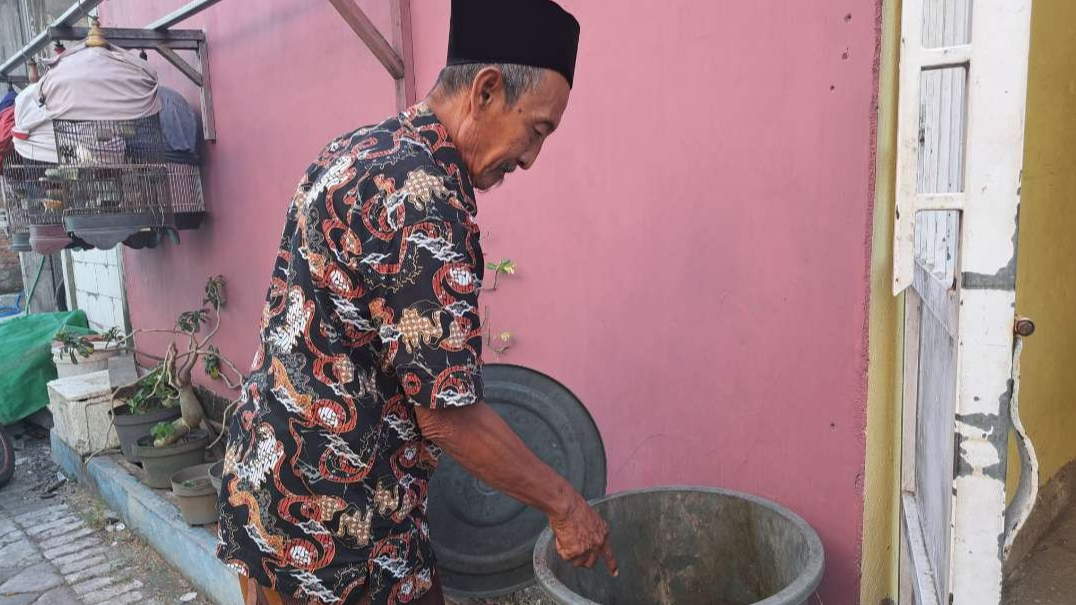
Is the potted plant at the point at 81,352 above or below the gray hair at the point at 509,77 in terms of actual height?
below

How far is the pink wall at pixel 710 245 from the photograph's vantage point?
2141 millimetres

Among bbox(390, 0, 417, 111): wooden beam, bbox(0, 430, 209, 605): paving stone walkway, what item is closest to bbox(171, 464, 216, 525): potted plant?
bbox(0, 430, 209, 605): paving stone walkway

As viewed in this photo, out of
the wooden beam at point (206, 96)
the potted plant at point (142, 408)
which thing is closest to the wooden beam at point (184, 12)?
the wooden beam at point (206, 96)

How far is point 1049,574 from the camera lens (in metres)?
2.79

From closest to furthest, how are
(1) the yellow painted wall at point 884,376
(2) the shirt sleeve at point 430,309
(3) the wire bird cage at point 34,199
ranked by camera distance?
(2) the shirt sleeve at point 430,309
(1) the yellow painted wall at point 884,376
(3) the wire bird cage at point 34,199

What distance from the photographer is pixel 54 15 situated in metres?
8.85

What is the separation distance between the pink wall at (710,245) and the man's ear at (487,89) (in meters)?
1.04

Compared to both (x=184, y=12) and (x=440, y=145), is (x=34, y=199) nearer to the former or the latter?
(x=184, y=12)

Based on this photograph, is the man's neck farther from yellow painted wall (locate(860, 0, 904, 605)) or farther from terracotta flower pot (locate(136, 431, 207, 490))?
terracotta flower pot (locate(136, 431, 207, 490))

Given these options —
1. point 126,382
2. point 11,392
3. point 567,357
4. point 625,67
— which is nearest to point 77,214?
point 126,382

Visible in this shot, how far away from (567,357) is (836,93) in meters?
1.42

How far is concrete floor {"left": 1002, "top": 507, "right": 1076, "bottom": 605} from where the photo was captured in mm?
2652

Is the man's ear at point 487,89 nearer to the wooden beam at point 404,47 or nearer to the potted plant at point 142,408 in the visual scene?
the wooden beam at point 404,47

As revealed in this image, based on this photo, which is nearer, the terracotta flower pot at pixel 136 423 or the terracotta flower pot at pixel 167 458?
the terracotta flower pot at pixel 167 458
